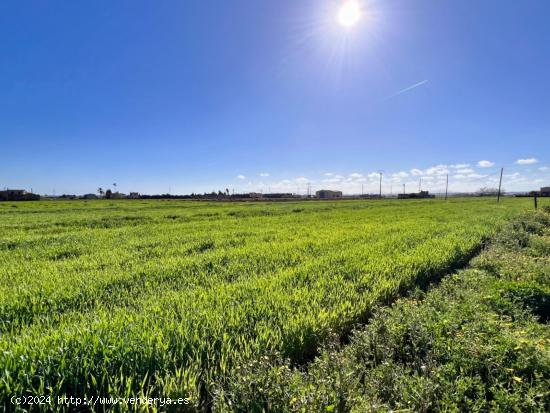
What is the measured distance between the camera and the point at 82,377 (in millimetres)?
2352

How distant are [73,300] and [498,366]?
598cm

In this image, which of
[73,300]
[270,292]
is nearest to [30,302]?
[73,300]

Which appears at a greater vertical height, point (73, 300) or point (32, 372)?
point (32, 372)

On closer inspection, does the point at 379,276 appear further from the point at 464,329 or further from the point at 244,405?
the point at 244,405

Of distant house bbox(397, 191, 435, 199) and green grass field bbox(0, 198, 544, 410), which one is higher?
distant house bbox(397, 191, 435, 199)

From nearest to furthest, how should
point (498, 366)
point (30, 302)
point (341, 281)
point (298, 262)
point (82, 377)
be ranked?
point (82, 377) → point (498, 366) → point (30, 302) → point (341, 281) → point (298, 262)

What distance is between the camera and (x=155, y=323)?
11.1 feet

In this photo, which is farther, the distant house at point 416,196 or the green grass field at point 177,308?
the distant house at point 416,196

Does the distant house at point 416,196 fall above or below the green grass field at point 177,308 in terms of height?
above

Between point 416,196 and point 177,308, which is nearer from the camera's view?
point 177,308

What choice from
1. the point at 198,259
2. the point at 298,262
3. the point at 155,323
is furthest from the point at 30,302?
the point at 298,262

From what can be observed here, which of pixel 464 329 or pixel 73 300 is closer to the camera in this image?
pixel 464 329

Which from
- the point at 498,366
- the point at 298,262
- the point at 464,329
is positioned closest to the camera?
the point at 498,366

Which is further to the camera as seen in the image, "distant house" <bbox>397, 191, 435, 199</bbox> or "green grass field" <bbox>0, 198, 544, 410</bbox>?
"distant house" <bbox>397, 191, 435, 199</bbox>
